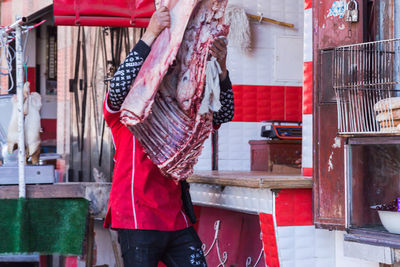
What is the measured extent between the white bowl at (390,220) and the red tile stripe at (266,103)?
1959mm

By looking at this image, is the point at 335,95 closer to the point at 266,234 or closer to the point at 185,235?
the point at 266,234

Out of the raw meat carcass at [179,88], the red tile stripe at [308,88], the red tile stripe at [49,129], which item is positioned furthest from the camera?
the red tile stripe at [49,129]

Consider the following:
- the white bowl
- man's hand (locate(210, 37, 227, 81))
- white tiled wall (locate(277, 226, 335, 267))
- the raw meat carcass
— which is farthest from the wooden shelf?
man's hand (locate(210, 37, 227, 81))

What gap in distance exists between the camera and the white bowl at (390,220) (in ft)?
8.41

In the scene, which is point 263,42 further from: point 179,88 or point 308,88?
point 179,88

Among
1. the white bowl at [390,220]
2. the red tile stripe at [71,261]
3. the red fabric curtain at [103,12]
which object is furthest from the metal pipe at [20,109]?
the white bowl at [390,220]

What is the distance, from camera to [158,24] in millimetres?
2375

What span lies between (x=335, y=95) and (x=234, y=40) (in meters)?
1.64

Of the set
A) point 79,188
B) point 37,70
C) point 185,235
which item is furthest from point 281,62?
point 37,70

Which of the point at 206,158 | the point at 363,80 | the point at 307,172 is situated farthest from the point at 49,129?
the point at 363,80

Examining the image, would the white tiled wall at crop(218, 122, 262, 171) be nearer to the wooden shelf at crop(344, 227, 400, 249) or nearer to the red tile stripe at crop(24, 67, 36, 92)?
the wooden shelf at crop(344, 227, 400, 249)

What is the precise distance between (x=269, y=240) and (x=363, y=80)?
87 cm

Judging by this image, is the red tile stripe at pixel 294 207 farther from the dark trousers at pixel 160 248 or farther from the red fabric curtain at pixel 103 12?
the red fabric curtain at pixel 103 12

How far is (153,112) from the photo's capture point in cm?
240
